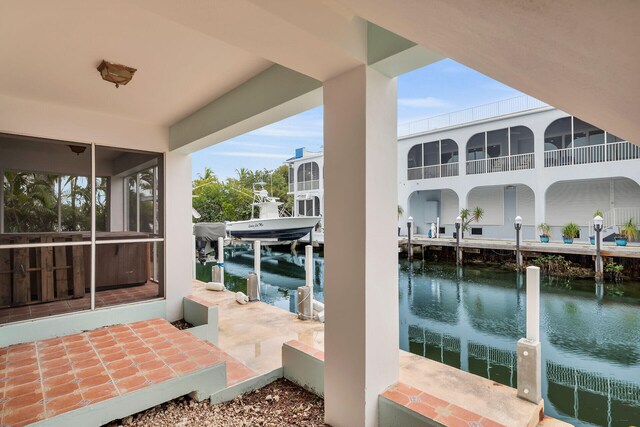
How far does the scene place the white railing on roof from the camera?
13531mm

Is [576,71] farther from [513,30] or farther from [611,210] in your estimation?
[611,210]

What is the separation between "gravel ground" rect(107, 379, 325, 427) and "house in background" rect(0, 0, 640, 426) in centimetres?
33

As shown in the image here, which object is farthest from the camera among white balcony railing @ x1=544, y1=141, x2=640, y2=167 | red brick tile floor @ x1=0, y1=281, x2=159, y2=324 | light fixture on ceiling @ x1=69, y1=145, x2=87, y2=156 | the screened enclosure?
white balcony railing @ x1=544, y1=141, x2=640, y2=167

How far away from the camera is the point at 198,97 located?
3.37m

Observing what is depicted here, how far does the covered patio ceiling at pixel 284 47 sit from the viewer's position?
0.71 meters

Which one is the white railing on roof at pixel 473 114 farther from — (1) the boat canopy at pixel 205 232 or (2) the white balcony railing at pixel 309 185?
(1) the boat canopy at pixel 205 232

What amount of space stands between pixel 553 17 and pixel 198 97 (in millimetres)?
3293

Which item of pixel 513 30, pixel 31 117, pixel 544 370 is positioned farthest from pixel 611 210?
pixel 31 117

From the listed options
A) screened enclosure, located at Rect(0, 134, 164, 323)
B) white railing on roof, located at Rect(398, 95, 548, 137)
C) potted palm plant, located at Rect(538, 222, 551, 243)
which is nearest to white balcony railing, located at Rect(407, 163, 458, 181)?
white railing on roof, located at Rect(398, 95, 548, 137)

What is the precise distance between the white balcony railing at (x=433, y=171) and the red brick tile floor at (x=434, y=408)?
14936 millimetres

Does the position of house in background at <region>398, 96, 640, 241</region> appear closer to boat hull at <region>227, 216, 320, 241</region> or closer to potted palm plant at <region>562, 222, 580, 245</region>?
potted palm plant at <region>562, 222, 580, 245</region>

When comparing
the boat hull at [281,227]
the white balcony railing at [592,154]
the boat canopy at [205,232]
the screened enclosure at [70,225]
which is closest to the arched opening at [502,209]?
the white balcony railing at [592,154]

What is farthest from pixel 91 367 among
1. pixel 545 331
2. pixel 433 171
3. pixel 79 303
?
pixel 433 171

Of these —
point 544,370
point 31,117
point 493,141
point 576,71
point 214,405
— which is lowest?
point 544,370
